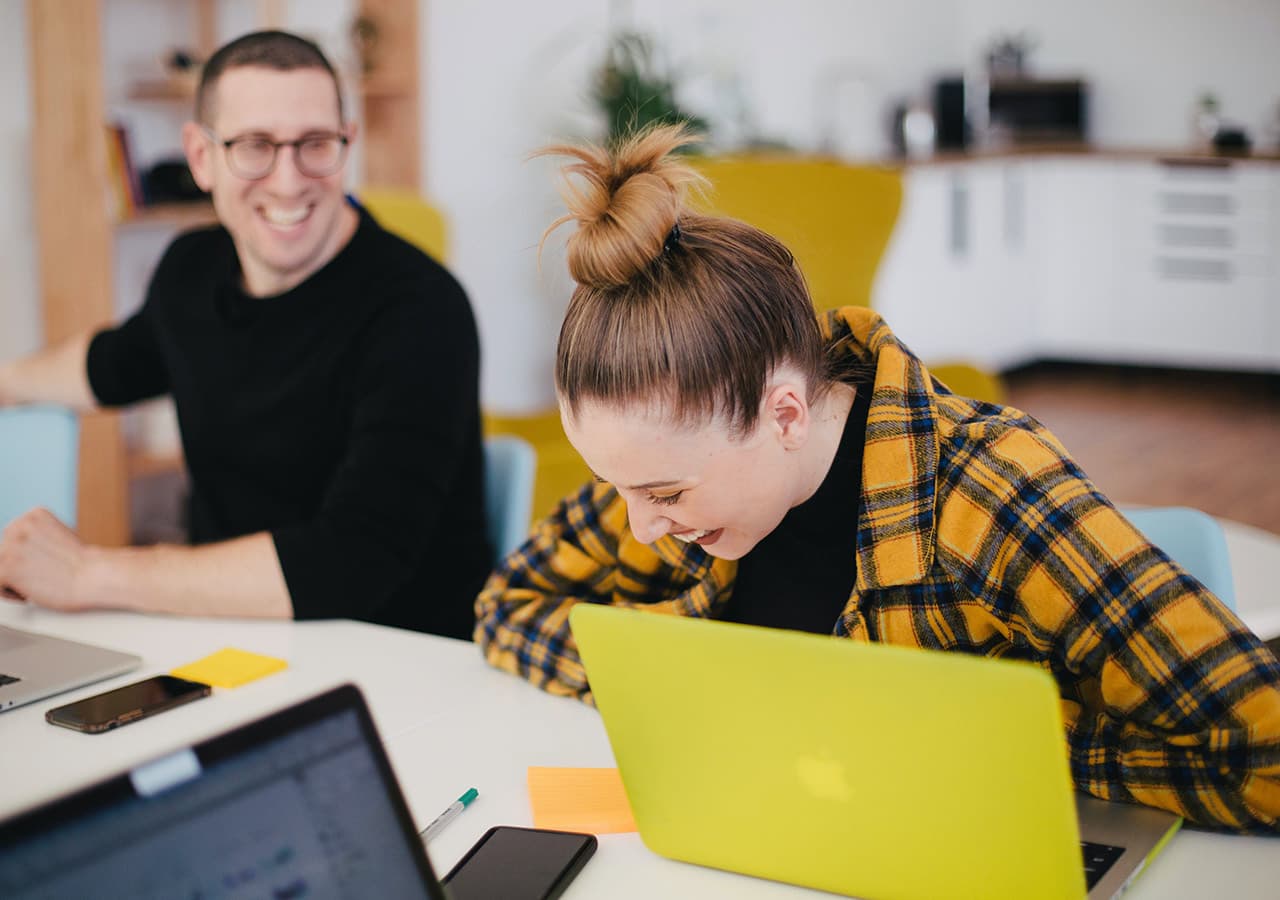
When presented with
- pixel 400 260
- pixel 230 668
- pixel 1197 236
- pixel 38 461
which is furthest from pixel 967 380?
pixel 1197 236

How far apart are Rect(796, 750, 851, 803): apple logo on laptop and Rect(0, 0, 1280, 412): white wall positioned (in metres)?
2.34

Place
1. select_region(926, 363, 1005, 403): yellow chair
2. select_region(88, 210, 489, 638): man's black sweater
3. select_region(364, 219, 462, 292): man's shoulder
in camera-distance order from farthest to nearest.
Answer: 1. select_region(926, 363, 1005, 403): yellow chair
2. select_region(364, 219, 462, 292): man's shoulder
3. select_region(88, 210, 489, 638): man's black sweater

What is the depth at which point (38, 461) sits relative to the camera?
1.98 m

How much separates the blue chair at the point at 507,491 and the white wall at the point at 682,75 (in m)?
1.29

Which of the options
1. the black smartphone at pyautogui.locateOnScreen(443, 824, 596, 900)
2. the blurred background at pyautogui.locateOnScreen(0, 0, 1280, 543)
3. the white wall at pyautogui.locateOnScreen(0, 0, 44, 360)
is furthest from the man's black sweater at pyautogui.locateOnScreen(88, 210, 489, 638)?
the white wall at pyautogui.locateOnScreen(0, 0, 44, 360)

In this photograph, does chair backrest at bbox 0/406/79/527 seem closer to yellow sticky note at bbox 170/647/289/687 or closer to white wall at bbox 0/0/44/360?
yellow sticky note at bbox 170/647/289/687

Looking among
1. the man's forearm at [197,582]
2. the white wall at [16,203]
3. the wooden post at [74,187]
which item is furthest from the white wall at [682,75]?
the man's forearm at [197,582]

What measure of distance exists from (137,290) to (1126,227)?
15.0 ft

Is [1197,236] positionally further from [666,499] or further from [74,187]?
[666,499]

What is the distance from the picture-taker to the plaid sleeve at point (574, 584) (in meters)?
1.38

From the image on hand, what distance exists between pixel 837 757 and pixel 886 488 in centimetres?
33

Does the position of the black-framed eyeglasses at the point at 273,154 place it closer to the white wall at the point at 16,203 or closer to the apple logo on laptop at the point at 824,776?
the apple logo on laptop at the point at 824,776

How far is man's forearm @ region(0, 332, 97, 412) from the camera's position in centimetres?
220

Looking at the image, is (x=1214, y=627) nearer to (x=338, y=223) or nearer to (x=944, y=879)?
(x=944, y=879)
